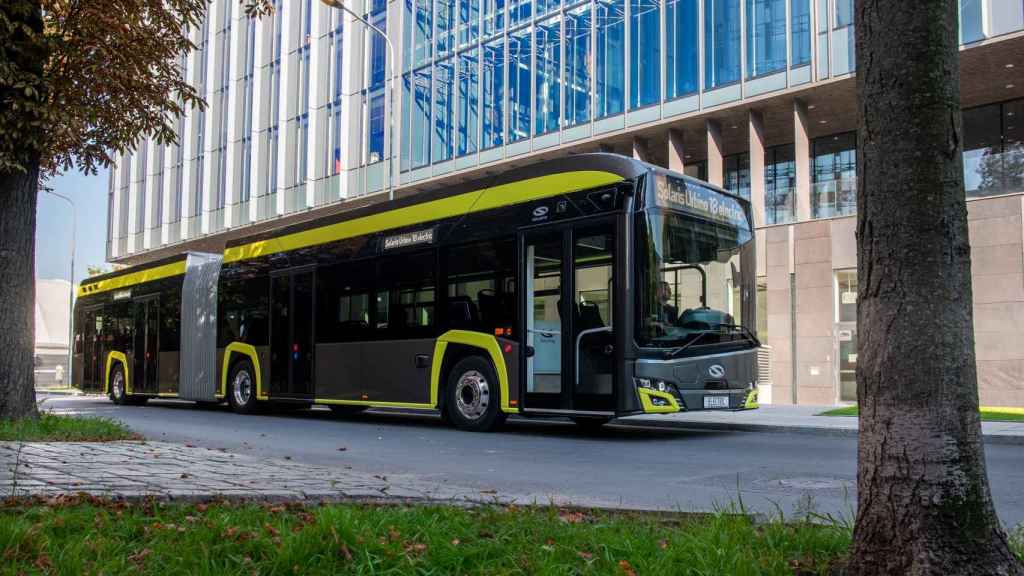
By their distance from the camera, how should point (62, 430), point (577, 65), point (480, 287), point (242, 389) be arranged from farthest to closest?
point (577, 65) < point (242, 389) < point (480, 287) < point (62, 430)

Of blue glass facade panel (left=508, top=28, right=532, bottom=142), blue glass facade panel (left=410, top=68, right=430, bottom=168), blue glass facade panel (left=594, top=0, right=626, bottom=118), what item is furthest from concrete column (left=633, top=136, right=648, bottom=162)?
blue glass facade panel (left=410, top=68, right=430, bottom=168)

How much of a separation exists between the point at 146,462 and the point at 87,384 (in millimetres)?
20495

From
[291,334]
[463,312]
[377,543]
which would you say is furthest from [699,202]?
[377,543]

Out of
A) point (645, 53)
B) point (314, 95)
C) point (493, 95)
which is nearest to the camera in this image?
point (645, 53)

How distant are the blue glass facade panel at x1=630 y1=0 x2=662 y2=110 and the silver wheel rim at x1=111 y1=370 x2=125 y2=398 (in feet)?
53.0

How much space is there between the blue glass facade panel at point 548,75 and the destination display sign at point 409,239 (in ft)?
49.8

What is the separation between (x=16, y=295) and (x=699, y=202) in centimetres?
856

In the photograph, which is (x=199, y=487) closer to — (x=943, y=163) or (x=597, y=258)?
(x=943, y=163)

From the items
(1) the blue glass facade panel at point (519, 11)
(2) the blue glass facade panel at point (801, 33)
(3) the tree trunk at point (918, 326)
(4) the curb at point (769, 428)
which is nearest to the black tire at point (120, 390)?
(4) the curb at point (769, 428)

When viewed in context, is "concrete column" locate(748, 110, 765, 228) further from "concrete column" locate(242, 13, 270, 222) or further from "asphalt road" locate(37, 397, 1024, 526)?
"concrete column" locate(242, 13, 270, 222)

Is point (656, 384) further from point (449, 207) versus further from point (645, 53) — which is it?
point (645, 53)

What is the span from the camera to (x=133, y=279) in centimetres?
2338

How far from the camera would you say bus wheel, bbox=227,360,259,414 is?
713 inches

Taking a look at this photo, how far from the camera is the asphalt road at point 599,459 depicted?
21.3 feet
